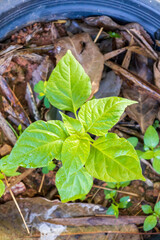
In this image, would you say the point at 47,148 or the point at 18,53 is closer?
the point at 47,148

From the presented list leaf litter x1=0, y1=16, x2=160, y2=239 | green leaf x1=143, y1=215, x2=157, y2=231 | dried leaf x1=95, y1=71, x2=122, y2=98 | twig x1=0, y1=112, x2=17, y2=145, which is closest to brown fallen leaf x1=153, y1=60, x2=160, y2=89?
leaf litter x1=0, y1=16, x2=160, y2=239

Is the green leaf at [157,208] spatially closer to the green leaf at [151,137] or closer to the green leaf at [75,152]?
the green leaf at [151,137]

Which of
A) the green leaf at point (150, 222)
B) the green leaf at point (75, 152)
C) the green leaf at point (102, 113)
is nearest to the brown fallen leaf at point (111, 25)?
the green leaf at point (102, 113)

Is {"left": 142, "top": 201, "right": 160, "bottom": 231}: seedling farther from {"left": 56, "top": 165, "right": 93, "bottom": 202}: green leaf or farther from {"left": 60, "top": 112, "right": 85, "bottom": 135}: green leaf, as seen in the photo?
{"left": 60, "top": 112, "right": 85, "bottom": 135}: green leaf

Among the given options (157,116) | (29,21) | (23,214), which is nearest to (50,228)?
(23,214)

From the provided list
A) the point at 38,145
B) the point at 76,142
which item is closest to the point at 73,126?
the point at 76,142

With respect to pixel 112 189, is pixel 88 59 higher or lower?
higher

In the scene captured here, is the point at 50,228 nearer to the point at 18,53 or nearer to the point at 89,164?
the point at 89,164
